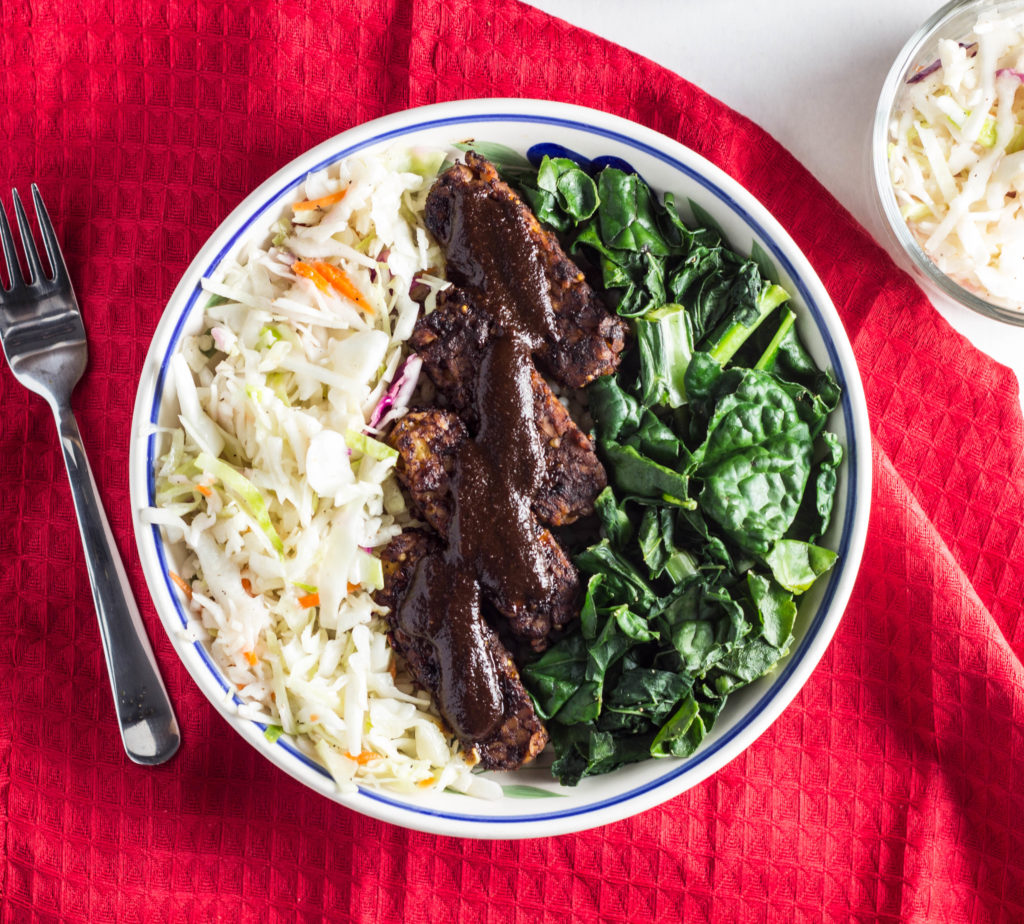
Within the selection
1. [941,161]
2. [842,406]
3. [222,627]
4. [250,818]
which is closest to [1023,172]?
[941,161]

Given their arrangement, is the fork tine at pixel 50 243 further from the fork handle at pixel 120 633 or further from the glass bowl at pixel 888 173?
the glass bowl at pixel 888 173

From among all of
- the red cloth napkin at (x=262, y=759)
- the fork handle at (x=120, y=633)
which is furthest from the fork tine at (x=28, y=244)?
the fork handle at (x=120, y=633)

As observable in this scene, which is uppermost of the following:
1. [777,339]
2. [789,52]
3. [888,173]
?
[789,52]

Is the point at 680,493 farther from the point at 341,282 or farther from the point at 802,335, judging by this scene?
the point at 341,282

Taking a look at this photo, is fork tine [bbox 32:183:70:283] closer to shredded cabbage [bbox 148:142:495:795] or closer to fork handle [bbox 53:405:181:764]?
fork handle [bbox 53:405:181:764]

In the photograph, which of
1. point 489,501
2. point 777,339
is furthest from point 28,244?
point 777,339

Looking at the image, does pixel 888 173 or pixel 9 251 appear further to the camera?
pixel 888 173

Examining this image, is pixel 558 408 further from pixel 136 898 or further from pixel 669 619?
pixel 136 898
